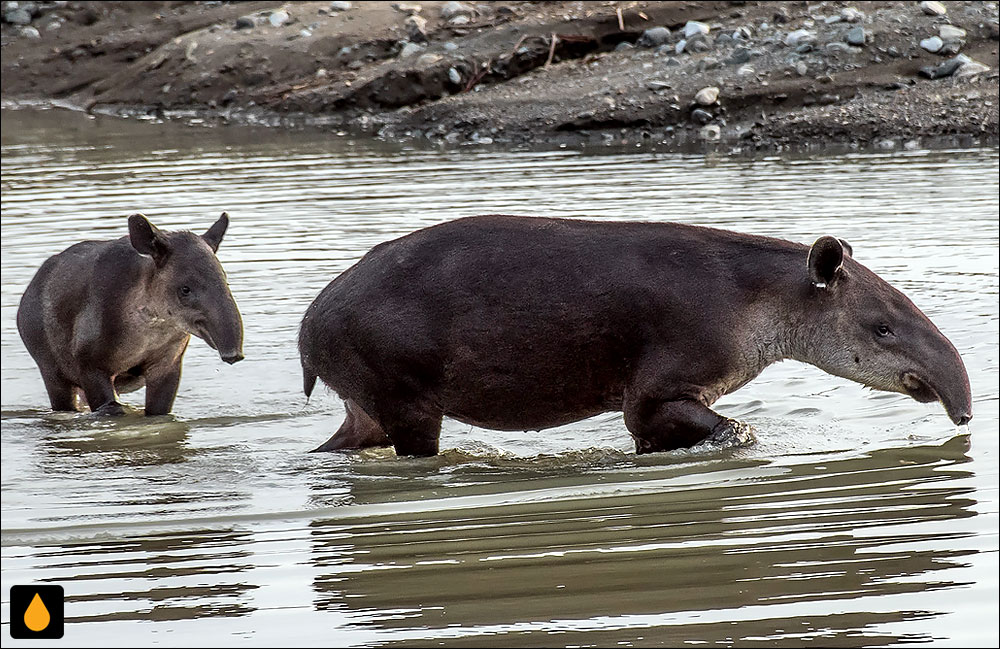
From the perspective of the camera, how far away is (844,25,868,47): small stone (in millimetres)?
20875

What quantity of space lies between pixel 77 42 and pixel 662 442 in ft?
87.6

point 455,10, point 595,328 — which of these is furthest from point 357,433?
point 455,10

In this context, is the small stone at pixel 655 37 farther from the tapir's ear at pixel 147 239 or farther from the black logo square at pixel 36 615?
the black logo square at pixel 36 615

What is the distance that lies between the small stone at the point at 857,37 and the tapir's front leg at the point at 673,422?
15.3 m

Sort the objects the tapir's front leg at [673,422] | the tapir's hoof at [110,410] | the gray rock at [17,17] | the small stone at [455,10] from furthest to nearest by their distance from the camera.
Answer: the gray rock at [17,17] → the small stone at [455,10] → the tapir's hoof at [110,410] → the tapir's front leg at [673,422]

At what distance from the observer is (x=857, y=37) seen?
68.5 feet

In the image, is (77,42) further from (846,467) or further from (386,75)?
(846,467)

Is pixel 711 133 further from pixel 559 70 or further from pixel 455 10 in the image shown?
pixel 455 10

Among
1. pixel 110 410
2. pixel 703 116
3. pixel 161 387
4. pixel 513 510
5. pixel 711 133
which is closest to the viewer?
pixel 513 510

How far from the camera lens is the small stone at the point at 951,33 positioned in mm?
20766

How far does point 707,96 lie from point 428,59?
5710 mm

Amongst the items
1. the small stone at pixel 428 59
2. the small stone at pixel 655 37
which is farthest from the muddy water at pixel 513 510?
the small stone at pixel 428 59

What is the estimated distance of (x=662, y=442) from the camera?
22.0 feet

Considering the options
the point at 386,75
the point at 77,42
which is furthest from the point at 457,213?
the point at 77,42
